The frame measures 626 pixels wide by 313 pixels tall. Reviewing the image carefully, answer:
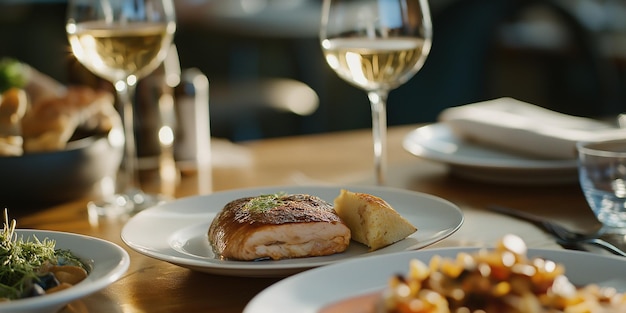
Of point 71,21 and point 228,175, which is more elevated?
point 71,21

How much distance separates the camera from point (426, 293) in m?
0.64

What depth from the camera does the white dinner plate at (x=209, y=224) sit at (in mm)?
892

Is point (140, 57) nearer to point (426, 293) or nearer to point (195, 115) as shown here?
point (195, 115)

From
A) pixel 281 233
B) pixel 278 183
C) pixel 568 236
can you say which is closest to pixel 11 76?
pixel 278 183

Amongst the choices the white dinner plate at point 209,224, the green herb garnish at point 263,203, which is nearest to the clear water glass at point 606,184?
the white dinner plate at point 209,224

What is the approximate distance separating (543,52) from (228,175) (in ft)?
10.9

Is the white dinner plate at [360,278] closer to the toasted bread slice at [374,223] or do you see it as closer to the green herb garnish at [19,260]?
the toasted bread slice at [374,223]

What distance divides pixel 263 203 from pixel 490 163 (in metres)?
0.58

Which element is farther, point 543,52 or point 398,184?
point 543,52

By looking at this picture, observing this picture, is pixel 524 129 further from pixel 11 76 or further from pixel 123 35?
pixel 11 76

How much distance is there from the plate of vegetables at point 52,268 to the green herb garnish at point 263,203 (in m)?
0.17

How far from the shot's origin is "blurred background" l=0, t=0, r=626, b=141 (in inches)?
132

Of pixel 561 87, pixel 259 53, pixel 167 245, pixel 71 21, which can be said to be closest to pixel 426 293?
pixel 167 245

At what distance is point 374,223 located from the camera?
96 centimetres
